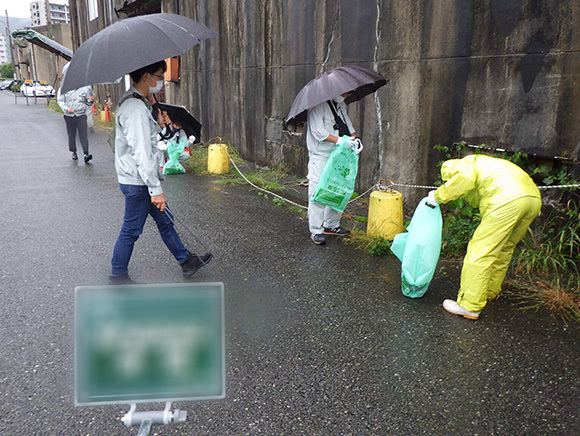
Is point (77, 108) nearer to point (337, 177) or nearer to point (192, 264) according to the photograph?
point (192, 264)

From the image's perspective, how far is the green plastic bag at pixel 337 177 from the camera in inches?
207

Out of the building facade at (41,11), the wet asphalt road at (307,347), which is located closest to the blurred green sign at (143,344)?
the wet asphalt road at (307,347)

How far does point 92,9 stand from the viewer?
25.9 meters

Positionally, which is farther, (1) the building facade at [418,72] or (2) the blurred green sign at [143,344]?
(1) the building facade at [418,72]

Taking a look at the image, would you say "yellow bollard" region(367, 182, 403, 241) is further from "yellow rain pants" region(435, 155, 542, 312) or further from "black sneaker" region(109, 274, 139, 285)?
"black sneaker" region(109, 274, 139, 285)

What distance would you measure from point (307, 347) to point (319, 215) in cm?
241

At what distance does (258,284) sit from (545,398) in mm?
2501

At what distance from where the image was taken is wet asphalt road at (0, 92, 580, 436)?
2695 mm

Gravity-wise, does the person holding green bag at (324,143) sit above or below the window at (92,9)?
below

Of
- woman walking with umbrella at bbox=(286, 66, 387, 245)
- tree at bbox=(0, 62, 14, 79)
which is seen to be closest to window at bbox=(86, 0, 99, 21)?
woman walking with umbrella at bbox=(286, 66, 387, 245)

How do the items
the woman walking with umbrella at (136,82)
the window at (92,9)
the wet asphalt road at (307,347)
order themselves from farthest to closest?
1. the window at (92,9)
2. the woman walking with umbrella at (136,82)
3. the wet asphalt road at (307,347)

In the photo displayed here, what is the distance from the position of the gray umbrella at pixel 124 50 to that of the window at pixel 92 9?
23.6 m

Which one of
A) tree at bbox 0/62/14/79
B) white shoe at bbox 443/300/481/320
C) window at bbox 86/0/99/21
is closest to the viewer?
white shoe at bbox 443/300/481/320

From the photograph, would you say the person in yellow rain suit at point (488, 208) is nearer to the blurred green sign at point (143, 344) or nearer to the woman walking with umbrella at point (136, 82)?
the woman walking with umbrella at point (136, 82)
